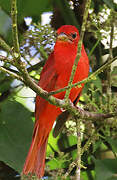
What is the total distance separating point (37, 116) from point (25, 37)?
0.47m

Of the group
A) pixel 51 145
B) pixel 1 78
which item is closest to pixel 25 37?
pixel 1 78

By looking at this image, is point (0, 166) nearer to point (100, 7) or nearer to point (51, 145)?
point (51, 145)

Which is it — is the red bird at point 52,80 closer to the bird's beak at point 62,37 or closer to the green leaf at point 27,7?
the bird's beak at point 62,37

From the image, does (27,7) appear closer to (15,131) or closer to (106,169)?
(15,131)

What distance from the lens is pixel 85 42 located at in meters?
2.24

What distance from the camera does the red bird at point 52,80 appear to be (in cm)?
194

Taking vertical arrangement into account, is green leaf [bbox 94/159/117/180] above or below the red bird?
below

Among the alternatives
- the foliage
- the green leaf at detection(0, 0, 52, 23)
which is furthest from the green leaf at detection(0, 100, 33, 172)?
the green leaf at detection(0, 0, 52, 23)

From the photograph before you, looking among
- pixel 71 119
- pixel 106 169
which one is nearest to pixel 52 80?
pixel 71 119

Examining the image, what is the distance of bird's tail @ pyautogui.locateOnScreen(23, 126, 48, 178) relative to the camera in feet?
6.04

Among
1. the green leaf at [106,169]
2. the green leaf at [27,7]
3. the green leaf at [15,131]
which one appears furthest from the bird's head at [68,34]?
the green leaf at [106,169]

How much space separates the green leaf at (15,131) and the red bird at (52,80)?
0.05m

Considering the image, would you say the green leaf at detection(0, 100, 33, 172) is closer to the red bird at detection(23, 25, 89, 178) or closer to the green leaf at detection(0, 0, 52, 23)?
the red bird at detection(23, 25, 89, 178)

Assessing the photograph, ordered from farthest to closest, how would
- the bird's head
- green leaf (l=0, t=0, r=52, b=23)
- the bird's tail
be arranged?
the bird's head < the bird's tail < green leaf (l=0, t=0, r=52, b=23)
